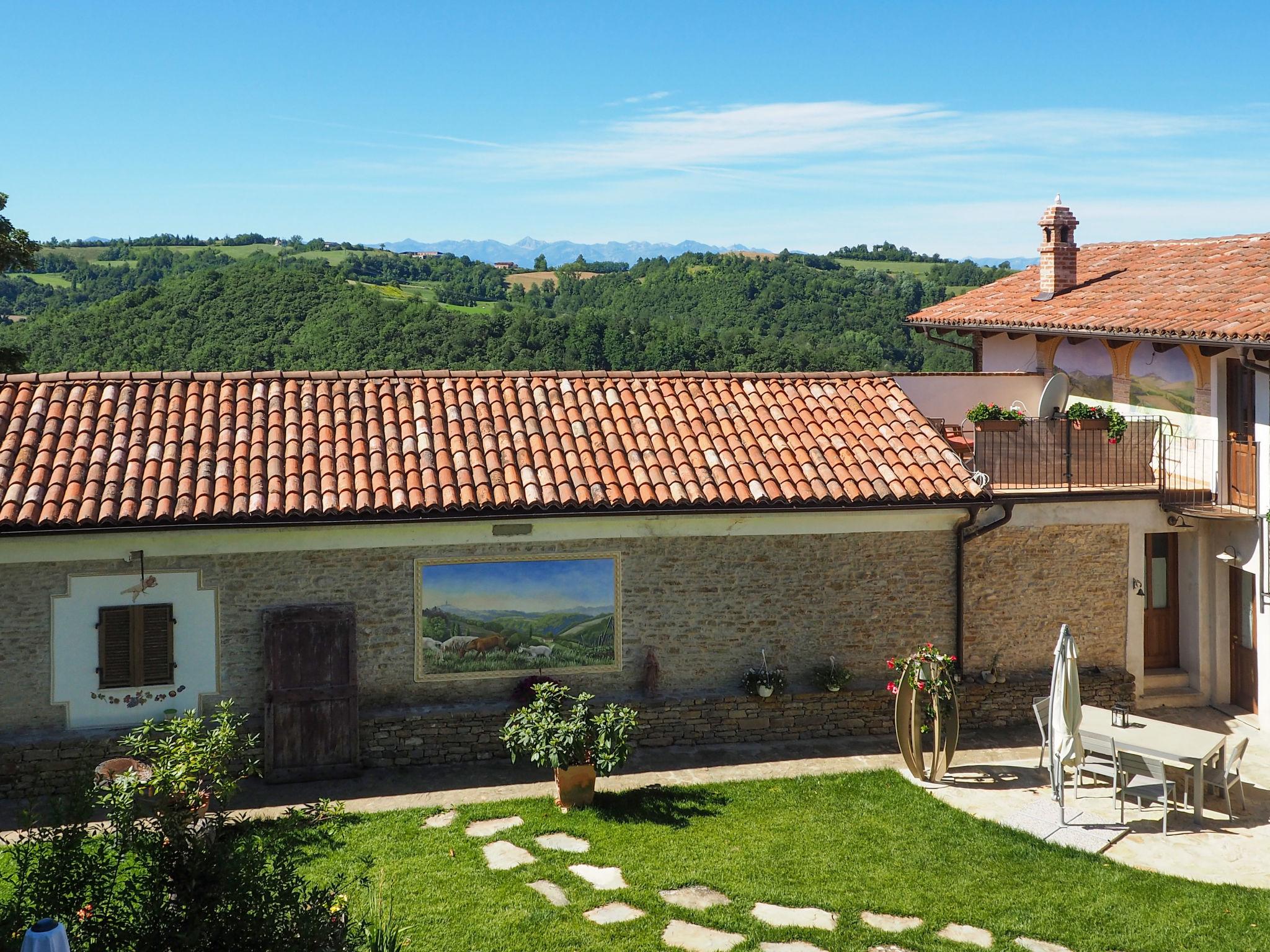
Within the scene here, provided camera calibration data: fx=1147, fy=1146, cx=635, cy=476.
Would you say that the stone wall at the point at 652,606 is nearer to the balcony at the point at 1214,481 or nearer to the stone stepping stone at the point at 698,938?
the balcony at the point at 1214,481

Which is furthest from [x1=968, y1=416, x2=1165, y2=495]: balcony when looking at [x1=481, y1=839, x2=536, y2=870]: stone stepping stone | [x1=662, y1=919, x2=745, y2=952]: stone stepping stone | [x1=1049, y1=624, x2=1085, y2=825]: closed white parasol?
[x1=481, y1=839, x2=536, y2=870]: stone stepping stone

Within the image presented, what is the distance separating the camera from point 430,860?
33.4 feet

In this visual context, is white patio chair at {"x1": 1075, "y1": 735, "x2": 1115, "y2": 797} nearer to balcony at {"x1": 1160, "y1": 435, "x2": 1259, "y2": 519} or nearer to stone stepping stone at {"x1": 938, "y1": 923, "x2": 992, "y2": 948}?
stone stepping stone at {"x1": 938, "y1": 923, "x2": 992, "y2": 948}

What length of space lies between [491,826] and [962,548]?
21.3 feet

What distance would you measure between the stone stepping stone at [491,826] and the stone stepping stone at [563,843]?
0.40 metres

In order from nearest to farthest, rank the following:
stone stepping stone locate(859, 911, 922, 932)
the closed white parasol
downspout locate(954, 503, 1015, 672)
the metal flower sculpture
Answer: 1. stone stepping stone locate(859, 911, 922, 932)
2. the closed white parasol
3. the metal flower sculpture
4. downspout locate(954, 503, 1015, 672)

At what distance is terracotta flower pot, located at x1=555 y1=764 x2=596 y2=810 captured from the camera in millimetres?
11344

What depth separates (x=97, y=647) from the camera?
39.2ft

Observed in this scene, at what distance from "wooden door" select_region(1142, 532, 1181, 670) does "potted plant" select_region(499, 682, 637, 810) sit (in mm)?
7983

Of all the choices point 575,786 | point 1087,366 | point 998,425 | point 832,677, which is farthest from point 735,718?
point 1087,366

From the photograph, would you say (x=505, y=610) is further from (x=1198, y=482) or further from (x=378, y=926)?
(x=1198, y=482)

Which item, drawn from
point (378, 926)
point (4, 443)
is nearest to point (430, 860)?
point (378, 926)

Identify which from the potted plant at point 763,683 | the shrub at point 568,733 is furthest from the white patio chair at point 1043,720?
the shrub at point 568,733

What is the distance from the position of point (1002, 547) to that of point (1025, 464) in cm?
124
